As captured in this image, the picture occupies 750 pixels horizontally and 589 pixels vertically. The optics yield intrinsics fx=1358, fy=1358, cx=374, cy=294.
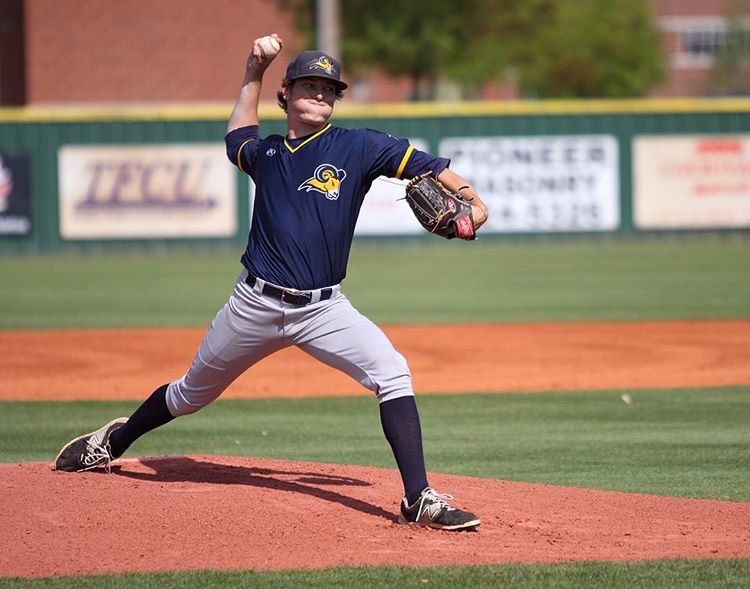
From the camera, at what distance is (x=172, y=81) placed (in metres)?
37.8

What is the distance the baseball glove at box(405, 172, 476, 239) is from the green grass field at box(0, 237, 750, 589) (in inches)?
49.8

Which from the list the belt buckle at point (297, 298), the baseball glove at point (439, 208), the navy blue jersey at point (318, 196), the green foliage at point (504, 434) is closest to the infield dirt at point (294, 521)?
the green foliage at point (504, 434)

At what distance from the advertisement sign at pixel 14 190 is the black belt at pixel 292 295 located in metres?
17.4

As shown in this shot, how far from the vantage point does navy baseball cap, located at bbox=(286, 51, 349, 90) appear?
5145 millimetres

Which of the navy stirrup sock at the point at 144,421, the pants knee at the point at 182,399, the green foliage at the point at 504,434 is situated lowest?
the green foliage at the point at 504,434

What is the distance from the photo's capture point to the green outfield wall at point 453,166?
861 inches

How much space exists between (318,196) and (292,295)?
39cm

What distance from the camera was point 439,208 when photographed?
5020mm

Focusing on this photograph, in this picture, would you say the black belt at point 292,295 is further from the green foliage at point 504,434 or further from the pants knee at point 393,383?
the green foliage at point 504,434

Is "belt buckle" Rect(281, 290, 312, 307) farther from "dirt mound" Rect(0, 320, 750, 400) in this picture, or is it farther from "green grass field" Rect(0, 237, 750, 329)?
"green grass field" Rect(0, 237, 750, 329)

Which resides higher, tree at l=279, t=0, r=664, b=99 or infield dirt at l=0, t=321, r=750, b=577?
Result: tree at l=279, t=0, r=664, b=99

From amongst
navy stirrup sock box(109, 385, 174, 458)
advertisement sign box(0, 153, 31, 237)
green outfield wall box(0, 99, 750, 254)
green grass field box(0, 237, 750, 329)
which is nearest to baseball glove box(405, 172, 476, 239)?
navy stirrup sock box(109, 385, 174, 458)

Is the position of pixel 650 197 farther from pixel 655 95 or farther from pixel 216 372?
pixel 655 95

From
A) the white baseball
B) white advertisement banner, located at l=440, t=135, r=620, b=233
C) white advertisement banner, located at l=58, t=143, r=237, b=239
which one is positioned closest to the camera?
the white baseball
